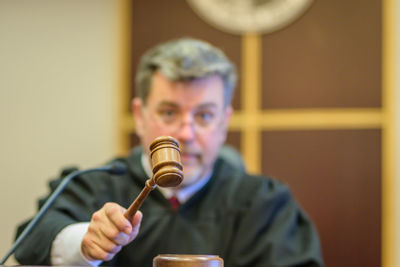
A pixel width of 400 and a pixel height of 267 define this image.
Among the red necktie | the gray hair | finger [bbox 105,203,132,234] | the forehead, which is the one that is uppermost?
the gray hair

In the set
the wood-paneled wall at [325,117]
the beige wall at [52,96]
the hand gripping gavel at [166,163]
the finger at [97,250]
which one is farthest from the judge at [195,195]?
the beige wall at [52,96]

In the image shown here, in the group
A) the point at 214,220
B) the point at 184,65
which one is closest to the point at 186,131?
the point at 184,65

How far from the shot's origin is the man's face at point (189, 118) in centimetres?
246

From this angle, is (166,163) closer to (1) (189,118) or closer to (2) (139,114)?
(1) (189,118)

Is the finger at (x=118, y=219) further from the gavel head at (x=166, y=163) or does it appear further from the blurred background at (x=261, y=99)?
the blurred background at (x=261, y=99)

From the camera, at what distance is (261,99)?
508 cm

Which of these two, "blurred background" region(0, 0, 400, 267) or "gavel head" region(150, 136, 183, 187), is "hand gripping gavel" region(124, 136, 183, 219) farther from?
"blurred background" region(0, 0, 400, 267)

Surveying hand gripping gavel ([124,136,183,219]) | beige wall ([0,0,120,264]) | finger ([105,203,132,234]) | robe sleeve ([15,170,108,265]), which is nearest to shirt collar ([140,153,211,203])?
robe sleeve ([15,170,108,265])

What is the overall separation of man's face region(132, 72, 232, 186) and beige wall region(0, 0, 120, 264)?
115 inches

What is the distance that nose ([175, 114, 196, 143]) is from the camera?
2.42 m

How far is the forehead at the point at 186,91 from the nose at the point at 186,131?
2.5 inches

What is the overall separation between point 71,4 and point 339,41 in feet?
8.21

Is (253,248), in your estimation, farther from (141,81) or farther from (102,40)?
(102,40)

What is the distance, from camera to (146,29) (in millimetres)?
5340
